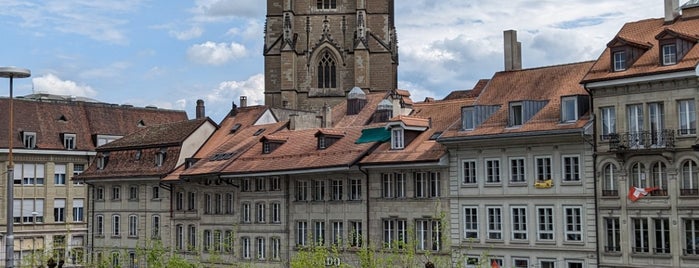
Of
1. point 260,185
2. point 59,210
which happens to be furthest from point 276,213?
point 59,210

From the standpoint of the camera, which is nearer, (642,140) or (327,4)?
(642,140)

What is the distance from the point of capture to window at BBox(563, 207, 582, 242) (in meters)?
45.9

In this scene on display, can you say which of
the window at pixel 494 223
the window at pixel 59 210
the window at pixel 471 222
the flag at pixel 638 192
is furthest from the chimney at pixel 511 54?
the window at pixel 59 210

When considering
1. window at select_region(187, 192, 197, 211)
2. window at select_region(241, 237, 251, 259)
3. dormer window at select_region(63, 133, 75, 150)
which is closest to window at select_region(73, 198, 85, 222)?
dormer window at select_region(63, 133, 75, 150)

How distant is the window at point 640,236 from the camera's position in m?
43.4

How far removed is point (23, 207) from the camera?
277 ft

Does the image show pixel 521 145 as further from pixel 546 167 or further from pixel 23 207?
pixel 23 207

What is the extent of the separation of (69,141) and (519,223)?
5039cm

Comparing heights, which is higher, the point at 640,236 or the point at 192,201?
the point at 192,201

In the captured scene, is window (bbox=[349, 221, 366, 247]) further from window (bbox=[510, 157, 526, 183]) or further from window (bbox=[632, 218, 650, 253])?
window (bbox=[632, 218, 650, 253])

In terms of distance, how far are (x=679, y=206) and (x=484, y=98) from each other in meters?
12.4

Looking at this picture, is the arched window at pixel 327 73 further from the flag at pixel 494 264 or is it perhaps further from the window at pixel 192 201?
the flag at pixel 494 264

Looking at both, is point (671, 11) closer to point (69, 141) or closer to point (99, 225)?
point (99, 225)

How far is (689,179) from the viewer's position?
138 ft
